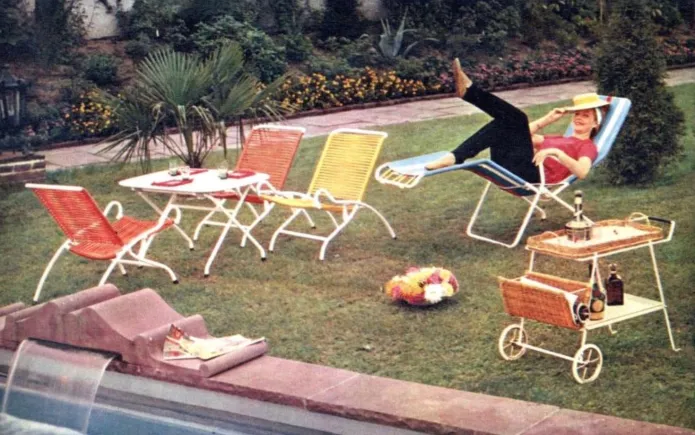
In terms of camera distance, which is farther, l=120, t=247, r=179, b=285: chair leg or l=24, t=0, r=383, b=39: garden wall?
l=24, t=0, r=383, b=39: garden wall

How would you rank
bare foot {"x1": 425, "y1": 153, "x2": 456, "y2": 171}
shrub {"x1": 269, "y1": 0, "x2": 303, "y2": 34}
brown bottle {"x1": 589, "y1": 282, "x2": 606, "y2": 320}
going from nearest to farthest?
brown bottle {"x1": 589, "y1": 282, "x2": 606, "y2": 320}, bare foot {"x1": 425, "y1": 153, "x2": 456, "y2": 171}, shrub {"x1": 269, "y1": 0, "x2": 303, "y2": 34}

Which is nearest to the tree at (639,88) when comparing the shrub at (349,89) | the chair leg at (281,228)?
the shrub at (349,89)

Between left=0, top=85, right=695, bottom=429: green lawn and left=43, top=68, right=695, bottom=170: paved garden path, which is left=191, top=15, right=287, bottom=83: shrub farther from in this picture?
left=0, top=85, right=695, bottom=429: green lawn

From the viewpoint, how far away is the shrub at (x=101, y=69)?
7991mm

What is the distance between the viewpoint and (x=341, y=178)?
732cm

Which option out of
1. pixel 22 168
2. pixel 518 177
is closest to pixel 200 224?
pixel 22 168

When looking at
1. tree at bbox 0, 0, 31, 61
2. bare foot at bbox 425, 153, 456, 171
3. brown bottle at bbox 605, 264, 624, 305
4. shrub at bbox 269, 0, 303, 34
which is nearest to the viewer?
brown bottle at bbox 605, 264, 624, 305

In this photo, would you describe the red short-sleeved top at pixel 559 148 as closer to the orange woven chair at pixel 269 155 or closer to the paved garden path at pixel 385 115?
the paved garden path at pixel 385 115

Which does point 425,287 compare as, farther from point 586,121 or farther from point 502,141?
point 586,121

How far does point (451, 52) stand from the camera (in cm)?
741

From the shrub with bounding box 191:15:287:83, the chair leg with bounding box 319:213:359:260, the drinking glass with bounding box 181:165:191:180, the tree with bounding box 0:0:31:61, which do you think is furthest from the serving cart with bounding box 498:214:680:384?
the tree with bounding box 0:0:31:61

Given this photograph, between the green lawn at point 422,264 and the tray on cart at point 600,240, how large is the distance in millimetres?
454

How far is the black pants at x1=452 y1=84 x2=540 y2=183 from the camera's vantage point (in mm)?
6684

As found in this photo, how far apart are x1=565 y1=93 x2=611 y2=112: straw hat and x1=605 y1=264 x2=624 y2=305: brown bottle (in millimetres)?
1817
